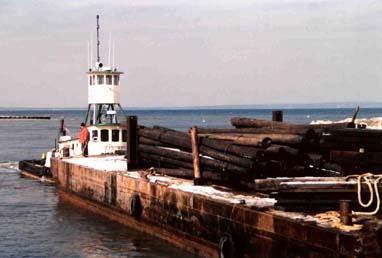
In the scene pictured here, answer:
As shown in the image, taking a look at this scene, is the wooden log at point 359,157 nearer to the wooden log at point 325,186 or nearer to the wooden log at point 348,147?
the wooden log at point 348,147

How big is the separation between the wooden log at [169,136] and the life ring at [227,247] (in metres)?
5.51

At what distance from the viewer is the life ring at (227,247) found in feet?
47.0

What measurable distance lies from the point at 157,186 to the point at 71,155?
46.3ft

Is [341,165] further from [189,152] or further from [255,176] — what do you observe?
[189,152]

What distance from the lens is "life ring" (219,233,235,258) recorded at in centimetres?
1432

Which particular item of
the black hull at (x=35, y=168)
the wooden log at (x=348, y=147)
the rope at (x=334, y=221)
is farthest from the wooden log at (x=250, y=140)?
the black hull at (x=35, y=168)

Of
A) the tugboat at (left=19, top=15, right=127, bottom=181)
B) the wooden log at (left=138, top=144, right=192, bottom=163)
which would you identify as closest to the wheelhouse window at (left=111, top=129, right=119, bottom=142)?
the tugboat at (left=19, top=15, right=127, bottom=181)

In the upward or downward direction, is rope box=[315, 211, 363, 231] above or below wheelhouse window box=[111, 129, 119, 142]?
below

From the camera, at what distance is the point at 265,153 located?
53.1 ft

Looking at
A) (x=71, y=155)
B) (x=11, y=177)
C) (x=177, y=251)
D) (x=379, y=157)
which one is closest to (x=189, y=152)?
(x=177, y=251)

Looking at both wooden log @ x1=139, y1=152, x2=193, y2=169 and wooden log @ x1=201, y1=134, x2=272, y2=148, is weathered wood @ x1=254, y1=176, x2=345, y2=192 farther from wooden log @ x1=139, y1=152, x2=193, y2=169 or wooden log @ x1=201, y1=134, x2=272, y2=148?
wooden log @ x1=139, y1=152, x2=193, y2=169

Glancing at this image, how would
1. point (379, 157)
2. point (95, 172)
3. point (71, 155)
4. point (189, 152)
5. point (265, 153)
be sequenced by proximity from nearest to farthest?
point (379, 157), point (265, 153), point (189, 152), point (95, 172), point (71, 155)

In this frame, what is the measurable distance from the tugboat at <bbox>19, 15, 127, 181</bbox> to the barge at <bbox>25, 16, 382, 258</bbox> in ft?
9.16

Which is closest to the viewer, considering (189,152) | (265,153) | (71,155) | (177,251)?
(265,153)
